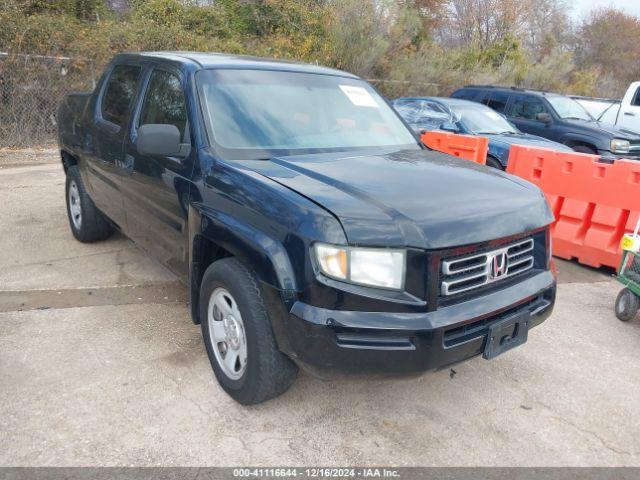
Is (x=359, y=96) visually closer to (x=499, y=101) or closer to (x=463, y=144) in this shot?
(x=463, y=144)

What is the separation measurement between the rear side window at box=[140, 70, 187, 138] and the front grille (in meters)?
1.85

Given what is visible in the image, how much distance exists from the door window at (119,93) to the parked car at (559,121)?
855 centimetres

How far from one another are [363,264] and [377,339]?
0.34 meters

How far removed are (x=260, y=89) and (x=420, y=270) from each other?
70.5 inches

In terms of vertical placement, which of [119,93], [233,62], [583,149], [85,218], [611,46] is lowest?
[85,218]

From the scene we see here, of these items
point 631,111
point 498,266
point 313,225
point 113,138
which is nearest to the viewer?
point 313,225

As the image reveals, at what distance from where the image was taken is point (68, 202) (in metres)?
5.77

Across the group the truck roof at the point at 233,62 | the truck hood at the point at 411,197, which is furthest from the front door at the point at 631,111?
the truck hood at the point at 411,197

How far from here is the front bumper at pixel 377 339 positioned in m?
2.44

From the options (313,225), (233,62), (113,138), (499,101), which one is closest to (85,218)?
(113,138)

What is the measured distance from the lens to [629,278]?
4449mm

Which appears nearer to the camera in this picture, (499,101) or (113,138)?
(113,138)

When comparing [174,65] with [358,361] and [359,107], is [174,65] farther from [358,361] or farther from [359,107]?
[358,361]

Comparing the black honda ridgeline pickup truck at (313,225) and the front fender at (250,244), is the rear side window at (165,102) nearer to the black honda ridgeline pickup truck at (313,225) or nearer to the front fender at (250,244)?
the black honda ridgeline pickup truck at (313,225)
